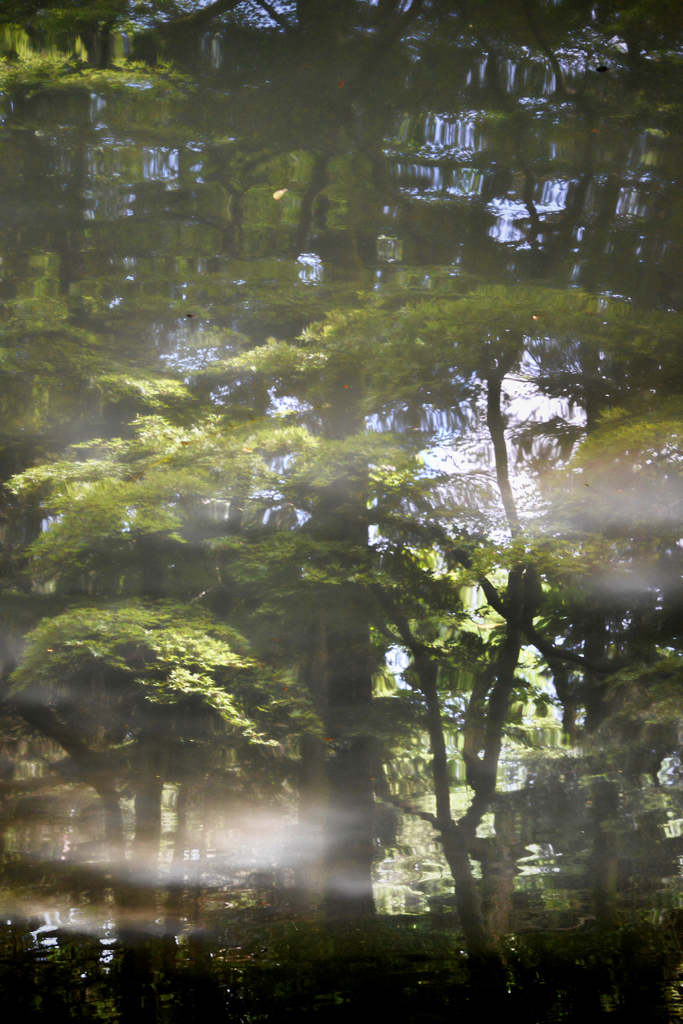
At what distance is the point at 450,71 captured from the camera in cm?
197

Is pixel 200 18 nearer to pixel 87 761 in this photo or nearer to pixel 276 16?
pixel 276 16

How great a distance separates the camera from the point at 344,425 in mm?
1868

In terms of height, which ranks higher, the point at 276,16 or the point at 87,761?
the point at 276,16

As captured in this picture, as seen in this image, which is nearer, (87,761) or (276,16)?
(87,761)

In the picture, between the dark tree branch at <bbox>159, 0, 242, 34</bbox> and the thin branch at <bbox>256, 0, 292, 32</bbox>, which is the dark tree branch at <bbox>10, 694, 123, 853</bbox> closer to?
the dark tree branch at <bbox>159, 0, 242, 34</bbox>

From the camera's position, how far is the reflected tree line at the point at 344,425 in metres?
1.68

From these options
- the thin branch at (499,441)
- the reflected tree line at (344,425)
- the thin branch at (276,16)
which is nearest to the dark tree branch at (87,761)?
the reflected tree line at (344,425)

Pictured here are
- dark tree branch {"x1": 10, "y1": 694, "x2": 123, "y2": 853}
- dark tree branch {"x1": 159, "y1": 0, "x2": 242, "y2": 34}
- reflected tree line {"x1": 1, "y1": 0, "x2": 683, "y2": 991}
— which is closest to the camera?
dark tree branch {"x1": 10, "y1": 694, "x2": 123, "y2": 853}

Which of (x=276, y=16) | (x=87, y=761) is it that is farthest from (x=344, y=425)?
(x=276, y=16)

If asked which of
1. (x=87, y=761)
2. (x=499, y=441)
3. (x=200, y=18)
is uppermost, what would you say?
(x=200, y=18)

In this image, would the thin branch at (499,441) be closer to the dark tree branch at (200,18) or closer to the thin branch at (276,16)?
the thin branch at (276,16)

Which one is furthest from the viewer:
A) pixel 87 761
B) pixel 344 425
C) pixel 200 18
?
pixel 200 18

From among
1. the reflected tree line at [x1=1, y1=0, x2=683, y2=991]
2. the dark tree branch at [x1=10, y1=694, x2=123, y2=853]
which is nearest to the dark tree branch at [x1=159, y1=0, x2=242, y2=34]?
the reflected tree line at [x1=1, y1=0, x2=683, y2=991]

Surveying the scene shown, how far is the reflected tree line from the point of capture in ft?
5.50
